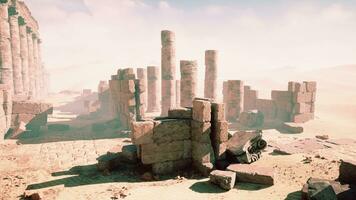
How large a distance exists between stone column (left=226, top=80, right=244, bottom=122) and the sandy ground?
8.50m

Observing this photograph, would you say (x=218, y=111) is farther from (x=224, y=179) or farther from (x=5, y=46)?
(x=5, y=46)

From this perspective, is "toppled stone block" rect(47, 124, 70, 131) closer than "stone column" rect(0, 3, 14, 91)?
Yes

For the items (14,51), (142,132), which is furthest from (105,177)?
(14,51)

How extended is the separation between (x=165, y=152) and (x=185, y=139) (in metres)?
0.91

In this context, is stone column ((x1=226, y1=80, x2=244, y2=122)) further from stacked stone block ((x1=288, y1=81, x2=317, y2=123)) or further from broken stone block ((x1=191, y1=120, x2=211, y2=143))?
broken stone block ((x1=191, y1=120, x2=211, y2=143))

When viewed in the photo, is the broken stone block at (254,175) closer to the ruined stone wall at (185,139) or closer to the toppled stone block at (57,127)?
the ruined stone wall at (185,139)

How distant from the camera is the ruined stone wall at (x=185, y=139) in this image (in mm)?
9297

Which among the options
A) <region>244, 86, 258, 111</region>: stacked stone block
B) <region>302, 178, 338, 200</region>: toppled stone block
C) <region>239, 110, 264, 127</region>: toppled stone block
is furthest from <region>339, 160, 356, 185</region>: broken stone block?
<region>244, 86, 258, 111</region>: stacked stone block

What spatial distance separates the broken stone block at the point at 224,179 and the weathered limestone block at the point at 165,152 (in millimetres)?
1896

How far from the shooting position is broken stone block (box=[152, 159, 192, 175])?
372 inches

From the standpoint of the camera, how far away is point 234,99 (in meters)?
24.3

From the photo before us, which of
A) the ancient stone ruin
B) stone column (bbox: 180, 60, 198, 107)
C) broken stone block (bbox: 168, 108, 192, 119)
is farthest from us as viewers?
stone column (bbox: 180, 60, 198, 107)

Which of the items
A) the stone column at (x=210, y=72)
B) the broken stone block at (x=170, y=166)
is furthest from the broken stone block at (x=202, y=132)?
the stone column at (x=210, y=72)

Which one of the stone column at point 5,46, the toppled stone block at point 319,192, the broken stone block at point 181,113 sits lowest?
the toppled stone block at point 319,192
